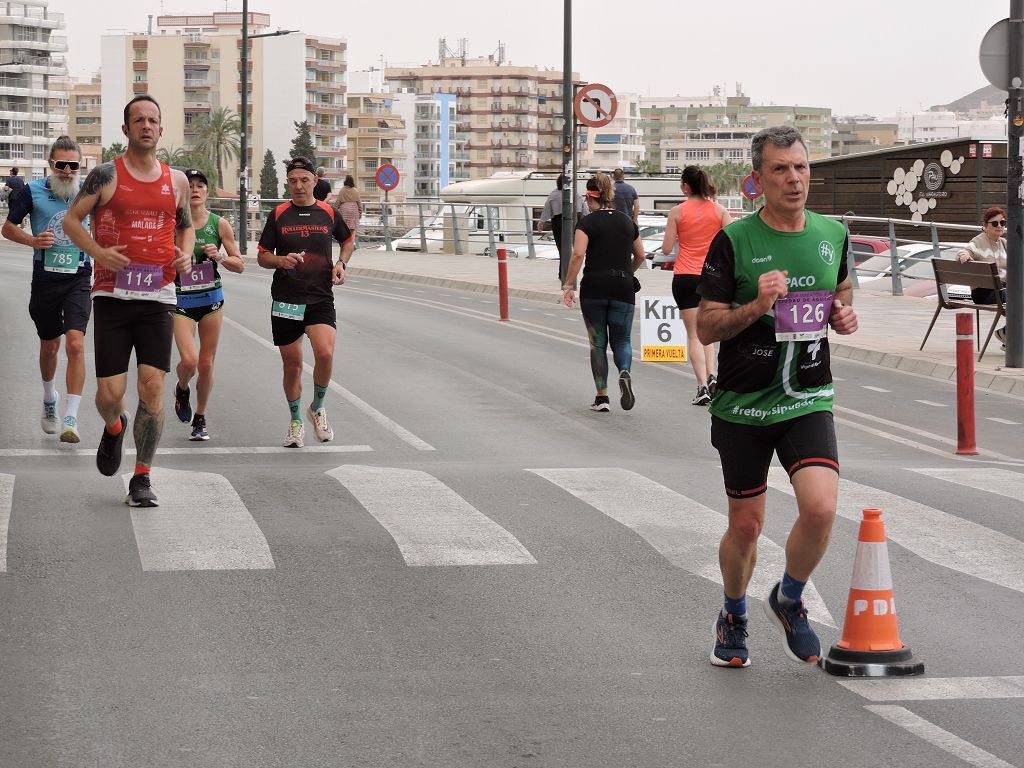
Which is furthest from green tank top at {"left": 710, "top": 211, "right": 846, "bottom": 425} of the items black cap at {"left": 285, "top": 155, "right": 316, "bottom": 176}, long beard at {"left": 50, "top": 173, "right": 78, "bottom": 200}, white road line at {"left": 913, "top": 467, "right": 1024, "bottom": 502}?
long beard at {"left": 50, "top": 173, "right": 78, "bottom": 200}

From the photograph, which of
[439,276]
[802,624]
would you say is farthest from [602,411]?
[439,276]

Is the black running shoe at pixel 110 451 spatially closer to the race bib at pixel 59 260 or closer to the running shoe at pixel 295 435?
the running shoe at pixel 295 435

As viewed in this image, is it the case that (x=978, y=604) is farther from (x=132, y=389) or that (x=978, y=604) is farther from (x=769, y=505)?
(x=132, y=389)

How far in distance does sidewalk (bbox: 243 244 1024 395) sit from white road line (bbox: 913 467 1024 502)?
5337 mm

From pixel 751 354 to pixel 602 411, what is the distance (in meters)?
8.32

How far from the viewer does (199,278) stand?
483 inches

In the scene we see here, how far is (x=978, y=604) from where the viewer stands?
288 inches

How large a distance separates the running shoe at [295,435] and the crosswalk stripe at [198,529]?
1817mm

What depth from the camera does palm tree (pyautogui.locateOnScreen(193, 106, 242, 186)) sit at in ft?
521

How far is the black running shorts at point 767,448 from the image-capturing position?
6.09 metres

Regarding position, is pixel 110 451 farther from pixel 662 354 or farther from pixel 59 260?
pixel 662 354

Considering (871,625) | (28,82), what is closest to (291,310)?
(871,625)

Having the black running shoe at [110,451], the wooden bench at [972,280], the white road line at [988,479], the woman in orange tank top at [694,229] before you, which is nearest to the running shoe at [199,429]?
the black running shoe at [110,451]

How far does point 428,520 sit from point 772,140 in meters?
3.52
